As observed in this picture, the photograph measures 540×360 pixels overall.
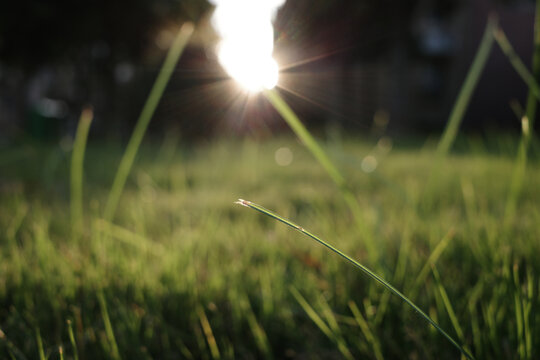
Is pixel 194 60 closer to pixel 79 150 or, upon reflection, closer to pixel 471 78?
pixel 79 150

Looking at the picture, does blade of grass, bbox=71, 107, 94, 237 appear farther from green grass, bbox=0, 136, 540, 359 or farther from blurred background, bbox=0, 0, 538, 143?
blurred background, bbox=0, 0, 538, 143

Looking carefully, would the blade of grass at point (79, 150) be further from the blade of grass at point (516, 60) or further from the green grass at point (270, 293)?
the blade of grass at point (516, 60)

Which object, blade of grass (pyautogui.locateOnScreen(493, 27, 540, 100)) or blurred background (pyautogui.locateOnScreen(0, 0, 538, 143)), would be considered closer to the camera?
blade of grass (pyautogui.locateOnScreen(493, 27, 540, 100))

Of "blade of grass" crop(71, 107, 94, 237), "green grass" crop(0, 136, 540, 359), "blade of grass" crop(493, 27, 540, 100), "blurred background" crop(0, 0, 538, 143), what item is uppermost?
"blurred background" crop(0, 0, 538, 143)

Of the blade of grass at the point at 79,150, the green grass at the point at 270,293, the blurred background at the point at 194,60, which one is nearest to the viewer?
the green grass at the point at 270,293

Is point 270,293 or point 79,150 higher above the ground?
point 79,150

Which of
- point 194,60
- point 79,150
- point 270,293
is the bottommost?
point 270,293

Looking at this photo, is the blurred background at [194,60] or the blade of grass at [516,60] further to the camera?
the blurred background at [194,60]

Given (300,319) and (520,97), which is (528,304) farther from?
(520,97)

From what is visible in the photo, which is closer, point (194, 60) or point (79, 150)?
point (79, 150)

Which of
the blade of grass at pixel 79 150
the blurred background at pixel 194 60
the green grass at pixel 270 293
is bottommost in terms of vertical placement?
the green grass at pixel 270 293

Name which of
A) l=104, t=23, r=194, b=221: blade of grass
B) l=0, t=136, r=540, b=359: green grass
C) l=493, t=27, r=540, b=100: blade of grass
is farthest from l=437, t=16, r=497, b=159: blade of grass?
l=104, t=23, r=194, b=221: blade of grass

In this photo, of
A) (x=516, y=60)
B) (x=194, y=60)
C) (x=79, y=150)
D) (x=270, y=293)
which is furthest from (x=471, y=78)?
(x=194, y=60)

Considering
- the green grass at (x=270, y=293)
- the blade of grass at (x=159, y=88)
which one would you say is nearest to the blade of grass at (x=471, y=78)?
the green grass at (x=270, y=293)
